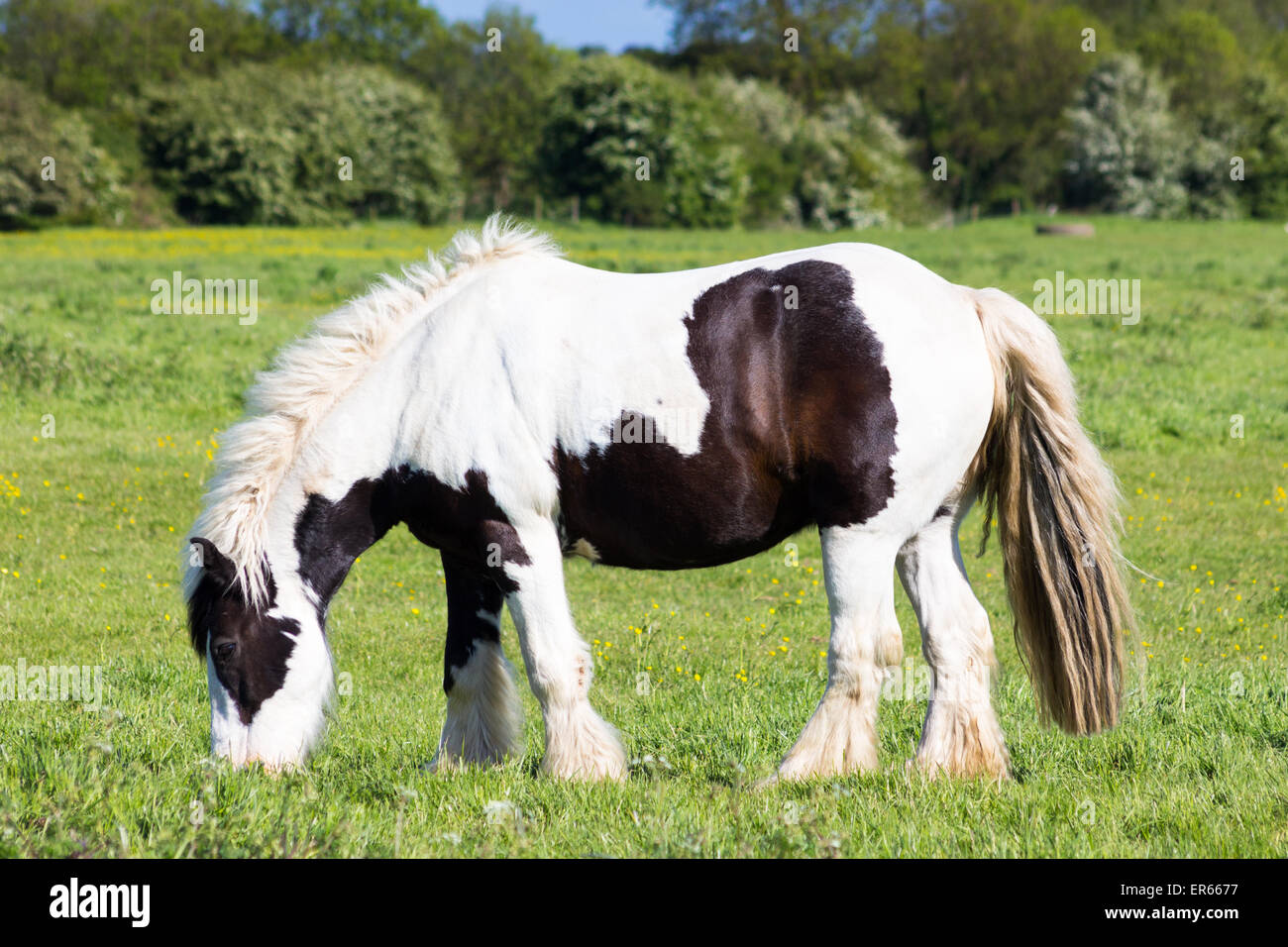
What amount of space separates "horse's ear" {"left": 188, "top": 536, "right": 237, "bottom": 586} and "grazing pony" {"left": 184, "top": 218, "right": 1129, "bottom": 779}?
0.04 ft

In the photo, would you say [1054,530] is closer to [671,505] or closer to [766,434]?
[766,434]

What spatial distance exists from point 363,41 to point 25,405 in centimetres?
7507

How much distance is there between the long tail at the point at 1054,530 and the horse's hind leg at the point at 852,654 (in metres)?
0.62

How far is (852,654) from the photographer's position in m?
4.64

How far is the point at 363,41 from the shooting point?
81.7m

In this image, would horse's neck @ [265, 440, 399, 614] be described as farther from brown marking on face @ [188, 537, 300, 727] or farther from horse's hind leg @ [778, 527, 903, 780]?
horse's hind leg @ [778, 527, 903, 780]

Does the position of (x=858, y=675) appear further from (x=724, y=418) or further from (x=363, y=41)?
(x=363, y=41)

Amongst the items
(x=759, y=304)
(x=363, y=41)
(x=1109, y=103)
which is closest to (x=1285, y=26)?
(x=1109, y=103)

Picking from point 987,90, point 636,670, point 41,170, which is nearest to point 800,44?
point 987,90

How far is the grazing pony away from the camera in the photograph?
15.1 ft

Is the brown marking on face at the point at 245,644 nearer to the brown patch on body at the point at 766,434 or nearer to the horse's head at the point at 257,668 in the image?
the horse's head at the point at 257,668

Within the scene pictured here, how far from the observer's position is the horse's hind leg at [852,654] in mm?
4617

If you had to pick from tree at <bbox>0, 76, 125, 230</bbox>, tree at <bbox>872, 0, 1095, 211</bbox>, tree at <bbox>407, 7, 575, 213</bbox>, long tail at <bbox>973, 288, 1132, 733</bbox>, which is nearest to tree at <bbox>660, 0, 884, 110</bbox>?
tree at <bbox>872, 0, 1095, 211</bbox>

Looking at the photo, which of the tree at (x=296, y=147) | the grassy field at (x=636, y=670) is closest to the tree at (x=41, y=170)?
the tree at (x=296, y=147)
